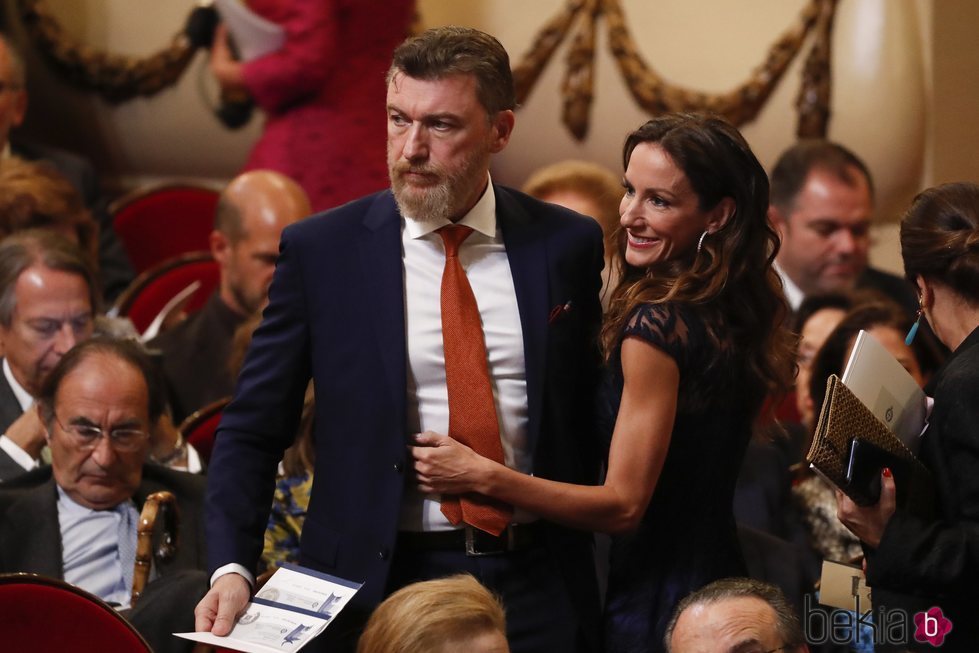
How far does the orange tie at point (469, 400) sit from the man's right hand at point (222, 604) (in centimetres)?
34

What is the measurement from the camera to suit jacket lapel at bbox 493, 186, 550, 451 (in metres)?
2.55

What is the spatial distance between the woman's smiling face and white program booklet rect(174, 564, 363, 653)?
2.37 feet

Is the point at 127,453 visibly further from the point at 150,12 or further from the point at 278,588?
the point at 150,12

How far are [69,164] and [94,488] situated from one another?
2.43 metres

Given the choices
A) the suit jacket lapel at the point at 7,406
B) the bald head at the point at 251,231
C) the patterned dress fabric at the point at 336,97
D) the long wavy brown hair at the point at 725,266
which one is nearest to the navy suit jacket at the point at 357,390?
the long wavy brown hair at the point at 725,266

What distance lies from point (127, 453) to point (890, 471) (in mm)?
1717

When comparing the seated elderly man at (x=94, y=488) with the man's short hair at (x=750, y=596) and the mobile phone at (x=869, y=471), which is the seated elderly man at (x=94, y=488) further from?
the mobile phone at (x=869, y=471)

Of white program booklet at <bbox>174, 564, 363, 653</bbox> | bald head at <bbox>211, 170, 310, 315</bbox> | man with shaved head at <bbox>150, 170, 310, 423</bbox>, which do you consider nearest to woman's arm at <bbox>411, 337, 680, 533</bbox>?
white program booklet at <bbox>174, 564, 363, 653</bbox>

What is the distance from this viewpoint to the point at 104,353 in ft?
11.6

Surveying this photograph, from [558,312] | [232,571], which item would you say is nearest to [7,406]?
[232,571]

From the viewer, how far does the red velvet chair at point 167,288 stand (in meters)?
4.98

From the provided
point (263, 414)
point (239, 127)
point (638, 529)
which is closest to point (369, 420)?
point (263, 414)

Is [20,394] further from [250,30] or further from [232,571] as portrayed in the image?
[250,30]

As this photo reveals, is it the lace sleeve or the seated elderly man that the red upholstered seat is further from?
the lace sleeve
